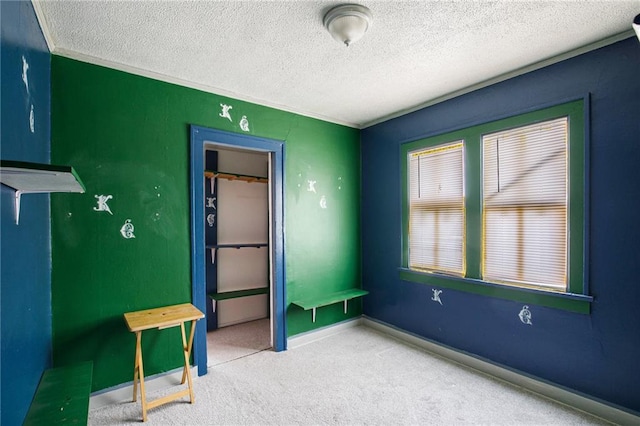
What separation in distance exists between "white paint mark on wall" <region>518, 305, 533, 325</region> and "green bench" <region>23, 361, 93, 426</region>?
119 inches

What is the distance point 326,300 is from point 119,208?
228 centimetres

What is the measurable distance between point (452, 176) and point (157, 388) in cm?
335

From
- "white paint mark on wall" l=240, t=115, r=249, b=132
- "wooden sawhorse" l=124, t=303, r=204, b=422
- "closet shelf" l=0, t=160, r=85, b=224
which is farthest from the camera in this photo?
"white paint mark on wall" l=240, t=115, r=249, b=132

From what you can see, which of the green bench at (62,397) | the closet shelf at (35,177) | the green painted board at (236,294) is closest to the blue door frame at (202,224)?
the green painted board at (236,294)

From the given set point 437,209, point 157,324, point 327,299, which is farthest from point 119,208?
point 437,209

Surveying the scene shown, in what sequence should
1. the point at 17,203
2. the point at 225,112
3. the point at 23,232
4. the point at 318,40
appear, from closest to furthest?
the point at 17,203 < the point at 23,232 < the point at 318,40 < the point at 225,112

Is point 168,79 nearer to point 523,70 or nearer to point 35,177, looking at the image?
point 35,177

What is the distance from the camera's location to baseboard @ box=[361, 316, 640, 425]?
2160mm

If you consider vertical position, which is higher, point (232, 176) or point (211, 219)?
point (232, 176)

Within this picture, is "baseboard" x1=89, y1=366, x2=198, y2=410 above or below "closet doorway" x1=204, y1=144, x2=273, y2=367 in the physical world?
below

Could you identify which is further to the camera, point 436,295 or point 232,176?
point 232,176

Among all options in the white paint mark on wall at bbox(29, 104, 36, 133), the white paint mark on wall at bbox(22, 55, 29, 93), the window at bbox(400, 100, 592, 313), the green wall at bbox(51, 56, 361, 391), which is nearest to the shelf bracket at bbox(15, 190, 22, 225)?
the white paint mark on wall at bbox(29, 104, 36, 133)

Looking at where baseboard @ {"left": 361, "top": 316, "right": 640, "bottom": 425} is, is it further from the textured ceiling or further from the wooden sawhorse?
the textured ceiling

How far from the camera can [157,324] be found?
2242 mm
